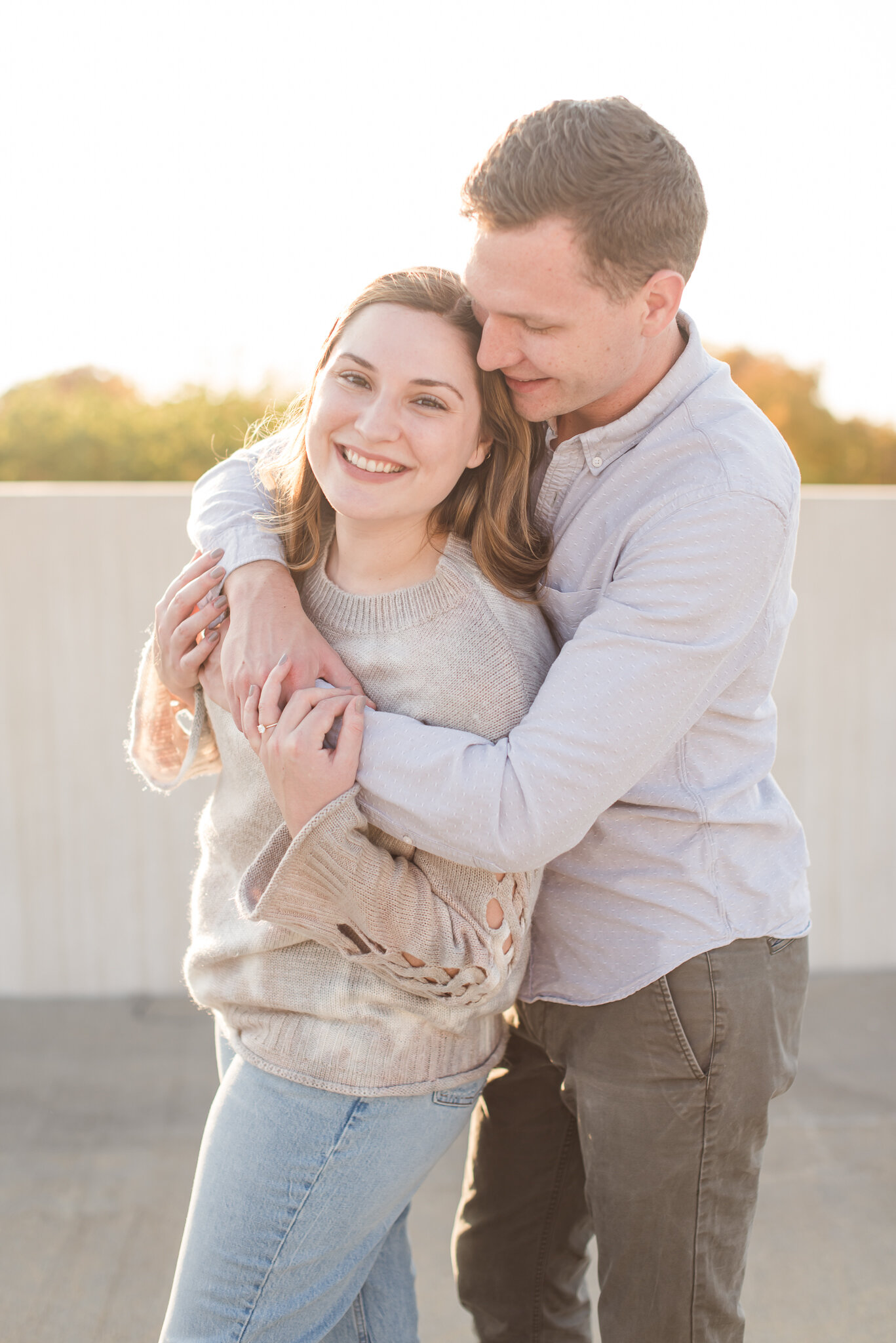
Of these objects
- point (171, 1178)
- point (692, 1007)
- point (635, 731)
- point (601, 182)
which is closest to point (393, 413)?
point (601, 182)

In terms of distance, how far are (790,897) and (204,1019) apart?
2227 millimetres

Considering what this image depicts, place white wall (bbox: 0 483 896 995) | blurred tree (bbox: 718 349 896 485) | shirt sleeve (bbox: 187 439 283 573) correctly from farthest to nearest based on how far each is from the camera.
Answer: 1. blurred tree (bbox: 718 349 896 485)
2. white wall (bbox: 0 483 896 995)
3. shirt sleeve (bbox: 187 439 283 573)

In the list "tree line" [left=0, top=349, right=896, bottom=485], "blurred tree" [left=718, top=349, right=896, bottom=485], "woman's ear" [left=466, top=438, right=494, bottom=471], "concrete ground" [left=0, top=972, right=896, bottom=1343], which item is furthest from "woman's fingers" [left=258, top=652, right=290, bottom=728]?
"blurred tree" [left=718, top=349, right=896, bottom=485]

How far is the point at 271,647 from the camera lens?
51.8 inches

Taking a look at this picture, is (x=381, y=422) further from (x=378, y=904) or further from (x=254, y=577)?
(x=378, y=904)

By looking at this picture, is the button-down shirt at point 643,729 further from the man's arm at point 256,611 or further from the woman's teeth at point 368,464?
the woman's teeth at point 368,464

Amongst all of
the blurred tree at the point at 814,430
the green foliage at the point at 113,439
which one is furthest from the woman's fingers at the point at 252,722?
the blurred tree at the point at 814,430

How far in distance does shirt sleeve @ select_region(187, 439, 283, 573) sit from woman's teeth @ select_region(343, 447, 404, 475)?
0.64 feet

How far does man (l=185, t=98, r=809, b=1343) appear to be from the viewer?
1206mm

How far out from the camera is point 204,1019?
319 cm

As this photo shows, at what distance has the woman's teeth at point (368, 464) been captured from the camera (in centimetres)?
135

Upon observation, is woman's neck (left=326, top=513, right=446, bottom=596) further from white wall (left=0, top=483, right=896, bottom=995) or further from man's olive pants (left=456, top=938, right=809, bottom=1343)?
white wall (left=0, top=483, right=896, bottom=995)

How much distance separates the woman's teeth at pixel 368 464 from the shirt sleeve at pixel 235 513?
0.64 feet

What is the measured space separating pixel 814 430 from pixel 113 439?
377cm
